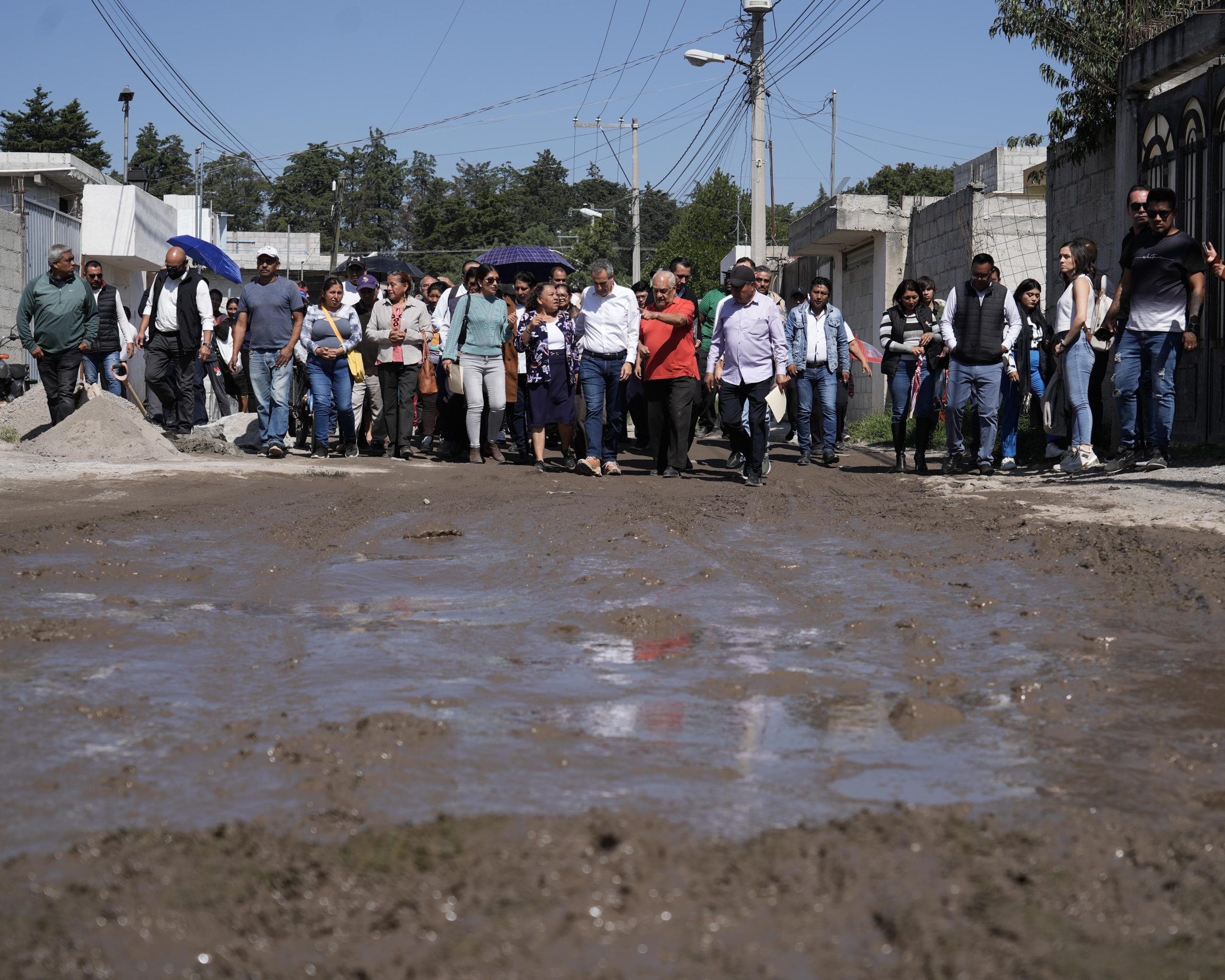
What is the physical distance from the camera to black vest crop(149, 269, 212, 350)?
12.3 meters

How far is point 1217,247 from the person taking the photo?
10602mm

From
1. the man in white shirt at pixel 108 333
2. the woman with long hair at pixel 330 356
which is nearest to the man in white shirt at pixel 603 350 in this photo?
the woman with long hair at pixel 330 356

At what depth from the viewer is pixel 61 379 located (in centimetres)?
1172

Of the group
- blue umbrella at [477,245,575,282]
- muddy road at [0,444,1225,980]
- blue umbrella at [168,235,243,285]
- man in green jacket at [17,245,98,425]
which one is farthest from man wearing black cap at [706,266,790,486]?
blue umbrella at [168,235,243,285]

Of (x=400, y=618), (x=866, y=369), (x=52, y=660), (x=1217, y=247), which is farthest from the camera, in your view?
(x=866, y=369)

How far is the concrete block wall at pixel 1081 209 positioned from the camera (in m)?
13.6

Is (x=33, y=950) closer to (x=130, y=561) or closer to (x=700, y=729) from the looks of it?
(x=700, y=729)

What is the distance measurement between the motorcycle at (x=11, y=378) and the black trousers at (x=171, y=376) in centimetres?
665

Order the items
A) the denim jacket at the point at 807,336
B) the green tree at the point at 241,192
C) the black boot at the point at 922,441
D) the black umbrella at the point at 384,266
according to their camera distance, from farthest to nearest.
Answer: the green tree at the point at 241,192 → the black umbrella at the point at 384,266 → the denim jacket at the point at 807,336 → the black boot at the point at 922,441

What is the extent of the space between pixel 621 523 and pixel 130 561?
258cm

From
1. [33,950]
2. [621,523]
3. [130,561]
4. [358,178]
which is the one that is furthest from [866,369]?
[358,178]

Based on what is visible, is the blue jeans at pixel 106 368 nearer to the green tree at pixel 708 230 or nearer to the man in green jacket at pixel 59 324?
the man in green jacket at pixel 59 324

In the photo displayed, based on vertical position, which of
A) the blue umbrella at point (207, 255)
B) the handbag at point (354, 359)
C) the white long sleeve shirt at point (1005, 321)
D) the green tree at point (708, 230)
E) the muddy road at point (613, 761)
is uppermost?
the green tree at point (708, 230)

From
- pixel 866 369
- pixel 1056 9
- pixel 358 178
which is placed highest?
pixel 358 178
